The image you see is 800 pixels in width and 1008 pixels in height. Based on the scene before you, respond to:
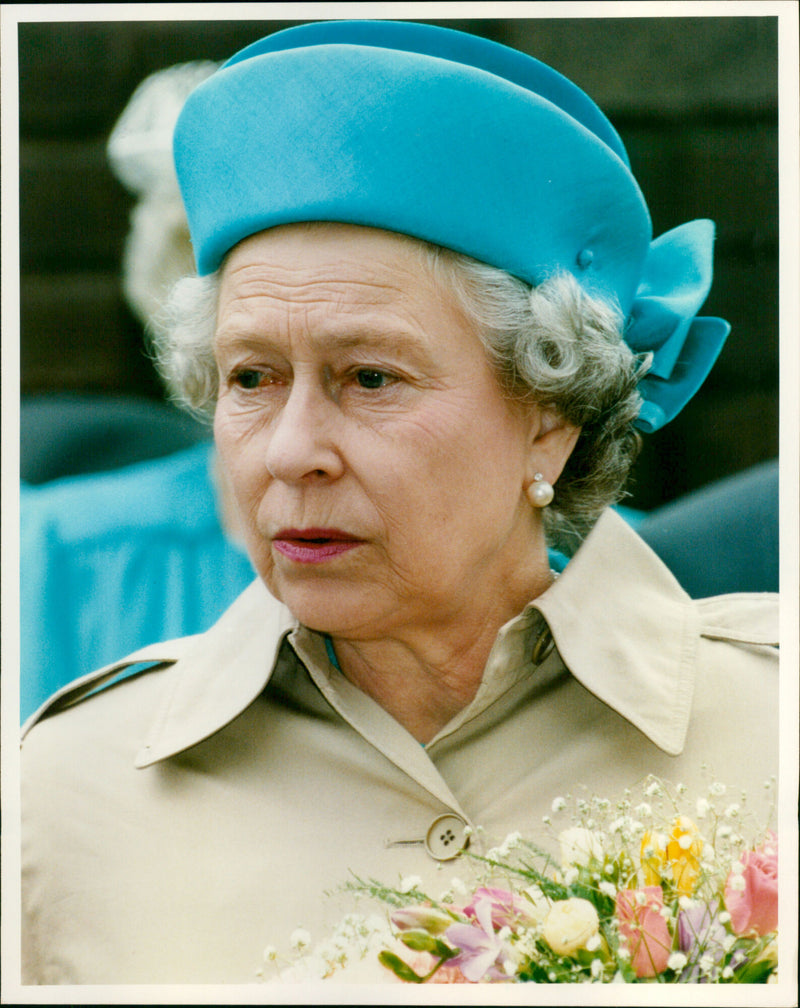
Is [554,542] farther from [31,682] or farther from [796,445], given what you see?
[31,682]

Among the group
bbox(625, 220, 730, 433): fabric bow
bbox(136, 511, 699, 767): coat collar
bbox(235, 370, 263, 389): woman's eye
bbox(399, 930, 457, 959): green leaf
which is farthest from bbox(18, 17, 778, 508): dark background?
bbox(399, 930, 457, 959): green leaf

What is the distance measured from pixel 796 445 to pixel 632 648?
0.57 meters

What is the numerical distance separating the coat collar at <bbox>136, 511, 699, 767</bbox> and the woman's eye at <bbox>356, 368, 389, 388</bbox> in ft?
1.73

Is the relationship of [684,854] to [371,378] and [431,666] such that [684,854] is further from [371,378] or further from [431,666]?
[371,378]

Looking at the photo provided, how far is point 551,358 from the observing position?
7.38 ft

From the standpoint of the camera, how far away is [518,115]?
2168 millimetres

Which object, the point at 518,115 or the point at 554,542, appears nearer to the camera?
the point at 518,115

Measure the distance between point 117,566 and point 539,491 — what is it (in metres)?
1.04

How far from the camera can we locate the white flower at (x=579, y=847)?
2.13 metres

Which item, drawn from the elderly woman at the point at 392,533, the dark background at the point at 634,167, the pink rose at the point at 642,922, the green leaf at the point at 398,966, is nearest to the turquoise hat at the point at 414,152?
the elderly woman at the point at 392,533

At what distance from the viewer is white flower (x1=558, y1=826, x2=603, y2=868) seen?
84.0 inches

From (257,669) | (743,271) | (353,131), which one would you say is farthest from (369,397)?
(743,271)

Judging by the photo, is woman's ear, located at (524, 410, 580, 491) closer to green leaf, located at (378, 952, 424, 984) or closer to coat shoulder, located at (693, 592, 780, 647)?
coat shoulder, located at (693, 592, 780, 647)

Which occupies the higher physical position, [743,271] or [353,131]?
[353,131]
